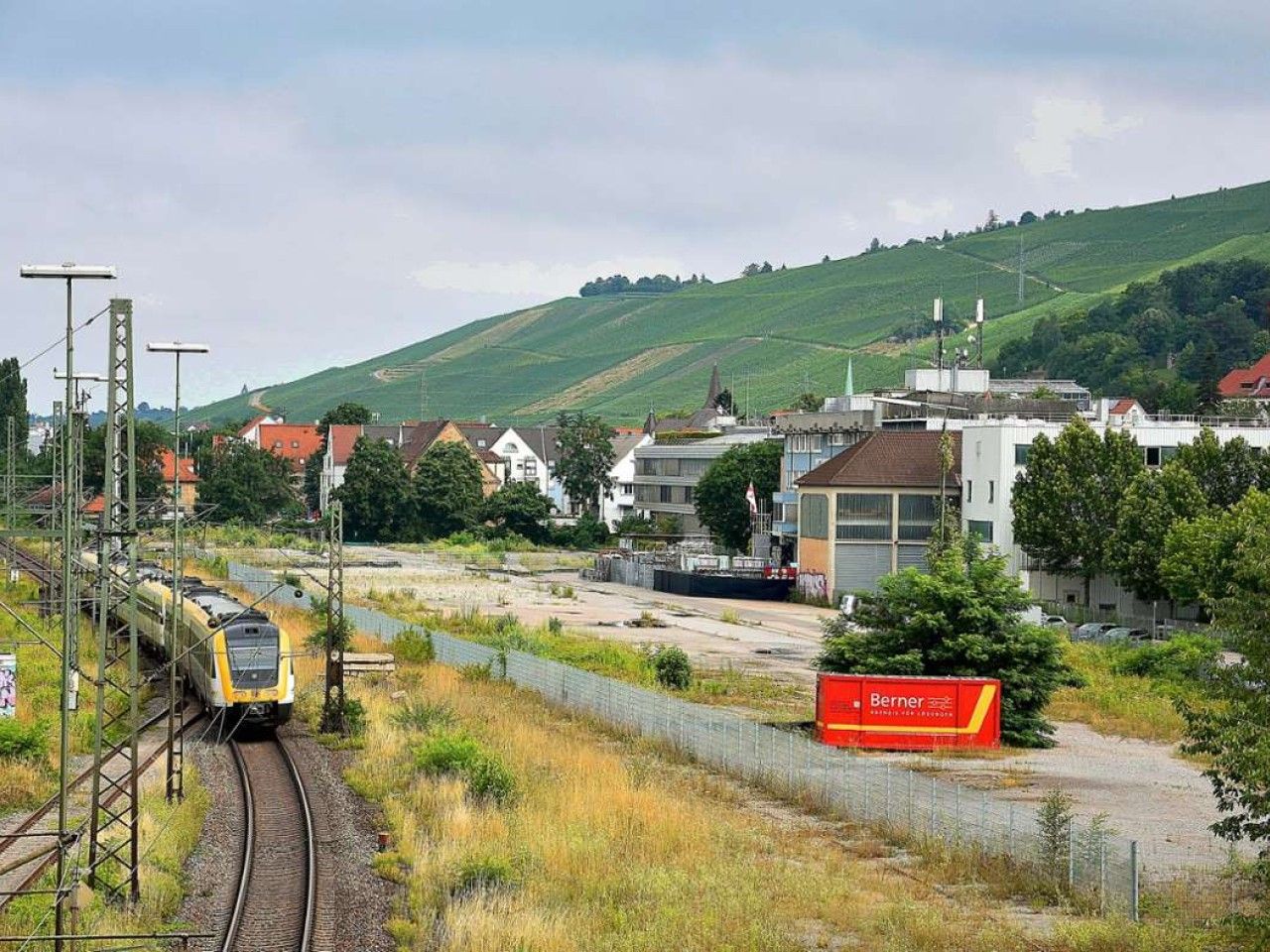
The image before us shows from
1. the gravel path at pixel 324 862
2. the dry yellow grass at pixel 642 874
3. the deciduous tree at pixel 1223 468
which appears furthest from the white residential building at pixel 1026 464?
the gravel path at pixel 324 862

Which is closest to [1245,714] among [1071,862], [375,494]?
[1071,862]

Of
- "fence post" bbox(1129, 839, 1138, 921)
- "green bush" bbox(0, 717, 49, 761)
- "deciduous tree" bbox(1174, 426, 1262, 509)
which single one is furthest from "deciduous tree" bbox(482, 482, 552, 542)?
"fence post" bbox(1129, 839, 1138, 921)

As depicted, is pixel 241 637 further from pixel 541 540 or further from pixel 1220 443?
pixel 541 540

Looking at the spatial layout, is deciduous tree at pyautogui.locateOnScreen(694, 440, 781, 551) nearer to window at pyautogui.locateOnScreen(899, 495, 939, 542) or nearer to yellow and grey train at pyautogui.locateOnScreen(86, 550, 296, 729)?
window at pyautogui.locateOnScreen(899, 495, 939, 542)

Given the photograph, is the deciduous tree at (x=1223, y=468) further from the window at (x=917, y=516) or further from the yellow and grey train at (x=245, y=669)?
the yellow and grey train at (x=245, y=669)

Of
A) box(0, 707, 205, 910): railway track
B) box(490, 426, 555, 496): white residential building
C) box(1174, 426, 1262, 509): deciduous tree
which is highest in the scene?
box(490, 426, 555, 496): white residential building

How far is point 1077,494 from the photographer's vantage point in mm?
75062

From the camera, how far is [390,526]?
141375mm

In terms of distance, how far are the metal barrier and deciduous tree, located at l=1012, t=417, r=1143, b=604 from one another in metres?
35.5

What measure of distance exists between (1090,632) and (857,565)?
20895 mm

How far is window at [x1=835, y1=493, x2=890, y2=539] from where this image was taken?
88.1 meters

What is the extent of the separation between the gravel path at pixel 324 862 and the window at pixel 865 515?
54236 millimetres

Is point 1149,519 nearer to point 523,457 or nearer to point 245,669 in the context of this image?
point 245,669

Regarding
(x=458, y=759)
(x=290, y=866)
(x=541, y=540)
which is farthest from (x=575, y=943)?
(x=541, y=540)
